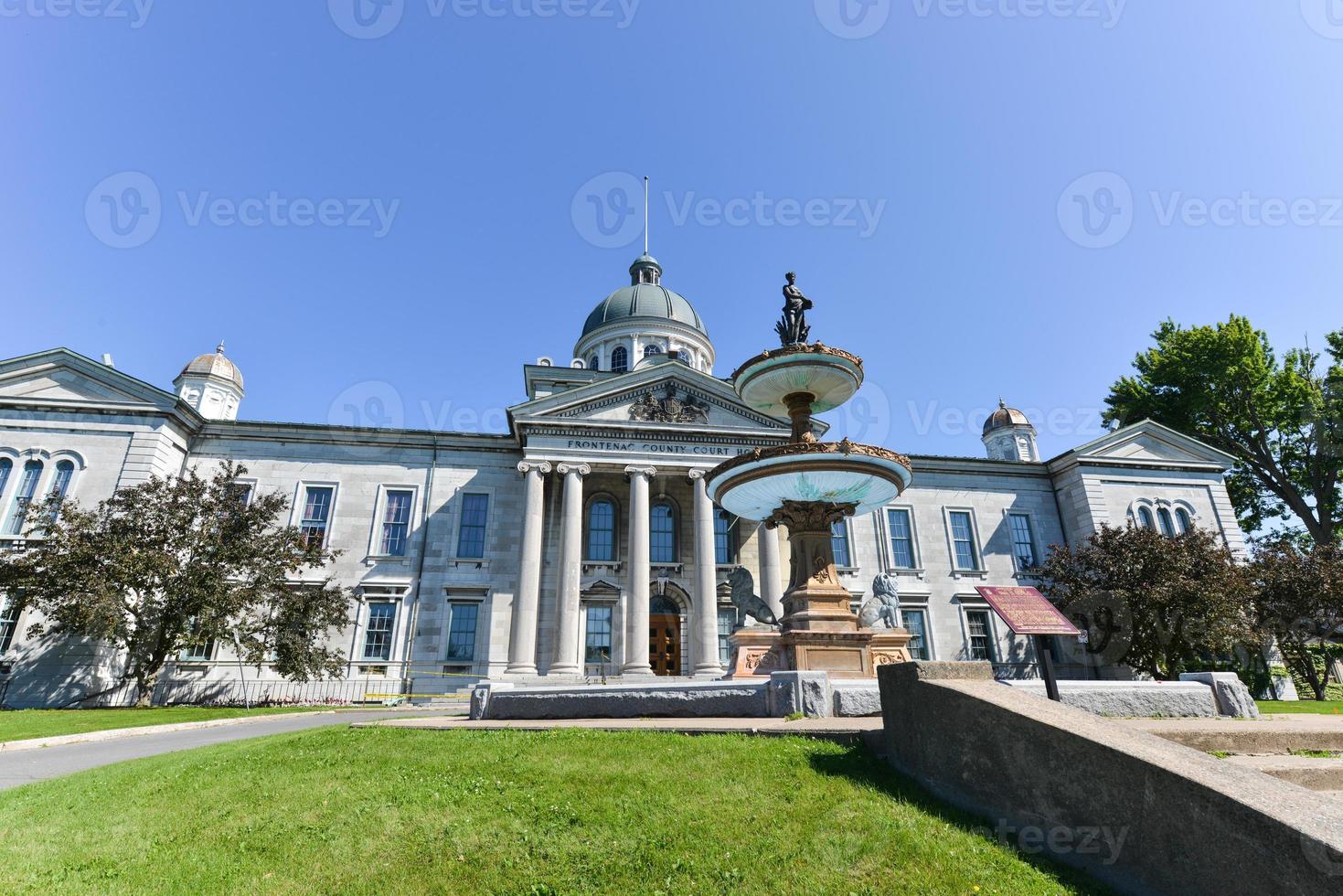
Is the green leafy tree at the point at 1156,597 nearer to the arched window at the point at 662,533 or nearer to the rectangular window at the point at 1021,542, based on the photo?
the rectangular window at the point at 1021,542

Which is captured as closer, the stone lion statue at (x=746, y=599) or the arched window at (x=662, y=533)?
the stone lion statue at (x=746, y=599)

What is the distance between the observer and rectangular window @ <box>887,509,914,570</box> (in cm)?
3241

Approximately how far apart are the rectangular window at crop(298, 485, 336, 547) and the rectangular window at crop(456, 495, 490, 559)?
17.7ft

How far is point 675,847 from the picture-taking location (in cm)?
510

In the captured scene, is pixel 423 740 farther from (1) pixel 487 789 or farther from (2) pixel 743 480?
(2) pixel 743 480

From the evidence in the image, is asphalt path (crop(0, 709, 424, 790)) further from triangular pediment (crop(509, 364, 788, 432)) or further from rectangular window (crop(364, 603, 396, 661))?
triangular pediment (crop(509, 364, 788, 432))

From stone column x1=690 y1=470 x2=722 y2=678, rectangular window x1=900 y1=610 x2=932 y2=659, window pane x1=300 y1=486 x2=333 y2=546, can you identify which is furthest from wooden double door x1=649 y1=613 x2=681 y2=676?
window pane x1=300 y1=486 x2=333 y2=546

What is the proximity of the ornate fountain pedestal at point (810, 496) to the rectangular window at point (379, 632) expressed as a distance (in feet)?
62.2

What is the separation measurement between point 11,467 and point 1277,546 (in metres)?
50.4

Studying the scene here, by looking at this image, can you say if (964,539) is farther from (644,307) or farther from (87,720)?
(87,720)

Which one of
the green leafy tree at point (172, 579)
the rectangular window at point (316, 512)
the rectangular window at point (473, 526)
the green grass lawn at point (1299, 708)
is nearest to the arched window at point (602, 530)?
the rectangular window at point (473, 526)

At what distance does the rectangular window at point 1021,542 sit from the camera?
33.0m

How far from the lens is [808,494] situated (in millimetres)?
12797

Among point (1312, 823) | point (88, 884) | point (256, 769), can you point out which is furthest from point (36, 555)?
point (1312, 823)
